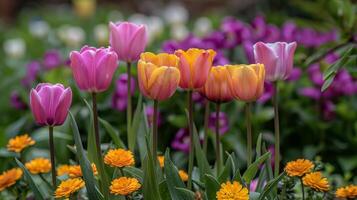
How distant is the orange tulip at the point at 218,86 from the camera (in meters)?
1.65

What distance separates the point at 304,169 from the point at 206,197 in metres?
0.27

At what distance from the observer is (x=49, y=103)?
5.22 ft

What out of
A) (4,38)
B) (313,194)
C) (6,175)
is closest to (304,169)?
(313,194)

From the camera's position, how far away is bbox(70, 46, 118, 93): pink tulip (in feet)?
5.14

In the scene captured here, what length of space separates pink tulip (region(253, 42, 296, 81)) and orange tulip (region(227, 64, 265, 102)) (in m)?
0.06

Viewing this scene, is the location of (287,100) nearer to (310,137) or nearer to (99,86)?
(310,137)

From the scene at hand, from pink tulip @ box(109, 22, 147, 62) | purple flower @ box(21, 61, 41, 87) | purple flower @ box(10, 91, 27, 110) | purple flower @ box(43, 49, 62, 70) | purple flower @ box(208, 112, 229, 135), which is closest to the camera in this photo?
pink tulip @ box(109, 22, 147, 62)

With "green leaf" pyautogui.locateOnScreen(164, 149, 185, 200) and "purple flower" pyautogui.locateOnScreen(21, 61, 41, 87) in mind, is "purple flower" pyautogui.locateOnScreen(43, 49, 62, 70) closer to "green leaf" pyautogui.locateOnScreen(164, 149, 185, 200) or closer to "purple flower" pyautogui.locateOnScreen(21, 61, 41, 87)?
"purple flower" pyautogui.locateOnScreen(21, 61, 41, 87)

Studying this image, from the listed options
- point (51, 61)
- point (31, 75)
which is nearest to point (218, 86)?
point (31, 75)

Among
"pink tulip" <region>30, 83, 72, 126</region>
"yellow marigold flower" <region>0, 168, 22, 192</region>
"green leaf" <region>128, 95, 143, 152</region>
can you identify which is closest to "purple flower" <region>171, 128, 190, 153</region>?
"green leaf" <region>128, 95, 143, 152</region>

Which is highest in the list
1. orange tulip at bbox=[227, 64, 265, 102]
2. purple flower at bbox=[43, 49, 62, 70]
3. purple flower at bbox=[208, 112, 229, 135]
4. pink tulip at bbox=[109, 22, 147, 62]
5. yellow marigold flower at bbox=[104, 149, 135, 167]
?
pink tulip at bbox=[109, 22, 147, 62]

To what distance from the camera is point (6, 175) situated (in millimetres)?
1920

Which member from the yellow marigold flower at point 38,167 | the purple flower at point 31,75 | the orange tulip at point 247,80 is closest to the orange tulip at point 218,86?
the orange tulip at point 247,80

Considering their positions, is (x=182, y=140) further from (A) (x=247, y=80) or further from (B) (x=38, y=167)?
(A) (x=247, y=80)
